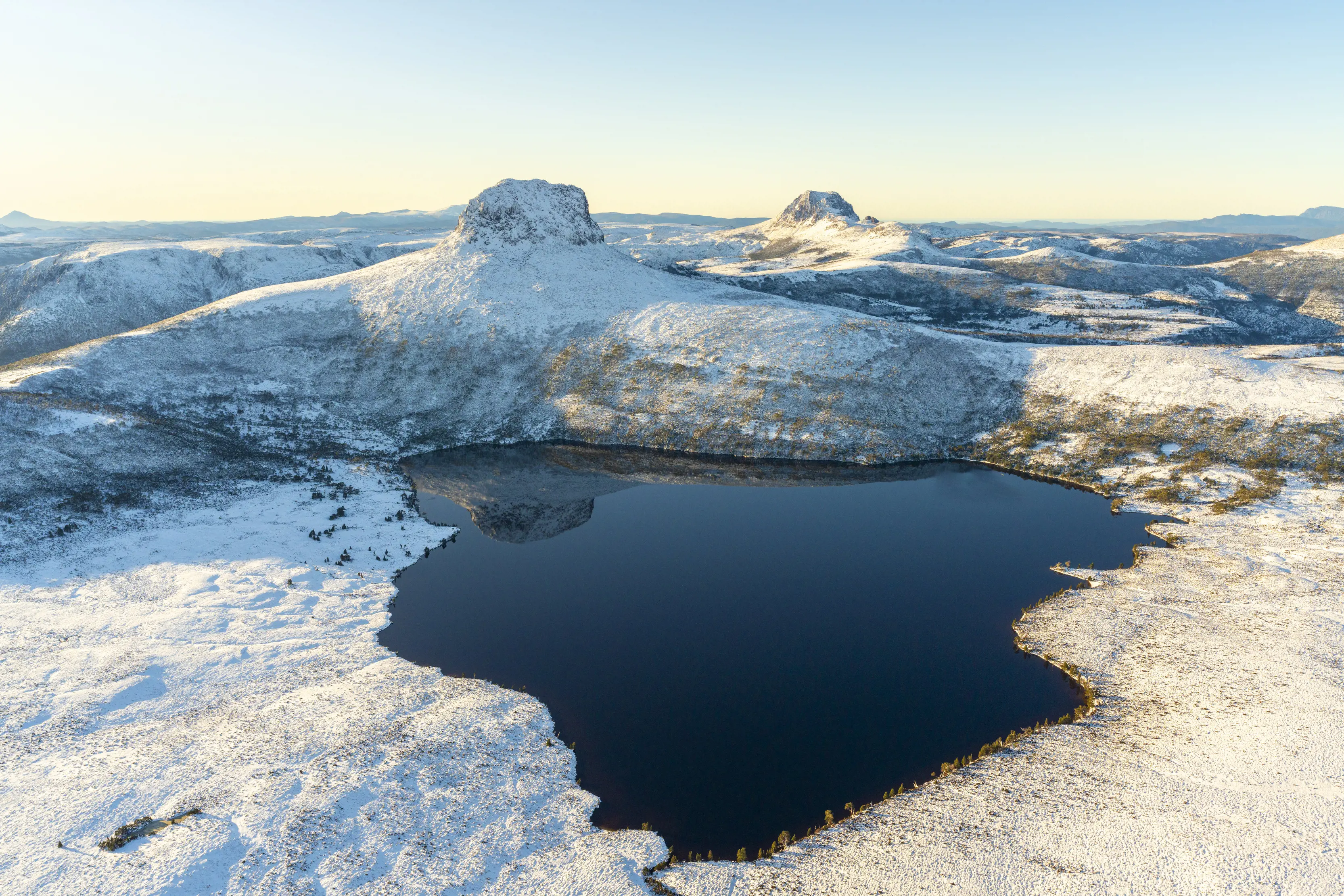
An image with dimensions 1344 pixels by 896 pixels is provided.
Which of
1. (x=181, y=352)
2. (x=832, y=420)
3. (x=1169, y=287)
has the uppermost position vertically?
(x=1169, y=287)

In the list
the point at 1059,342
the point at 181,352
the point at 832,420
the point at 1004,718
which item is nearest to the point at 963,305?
the point at 1059,342

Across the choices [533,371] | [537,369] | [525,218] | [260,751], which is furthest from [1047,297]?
[260,751]

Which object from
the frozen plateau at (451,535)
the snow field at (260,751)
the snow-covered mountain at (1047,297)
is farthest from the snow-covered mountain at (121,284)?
the snow field at (260,751)

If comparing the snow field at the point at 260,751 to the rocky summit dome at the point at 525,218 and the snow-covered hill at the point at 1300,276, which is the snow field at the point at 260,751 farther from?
the snow-covered hill at the point at 1300,276

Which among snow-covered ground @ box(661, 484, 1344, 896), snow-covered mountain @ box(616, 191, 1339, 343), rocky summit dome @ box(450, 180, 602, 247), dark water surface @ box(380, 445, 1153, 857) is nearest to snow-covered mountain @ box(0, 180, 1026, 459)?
rocky summit dome @ box(450, 180, 602, 247)

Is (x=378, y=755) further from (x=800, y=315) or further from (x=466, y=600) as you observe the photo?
(x=800, y=315)
